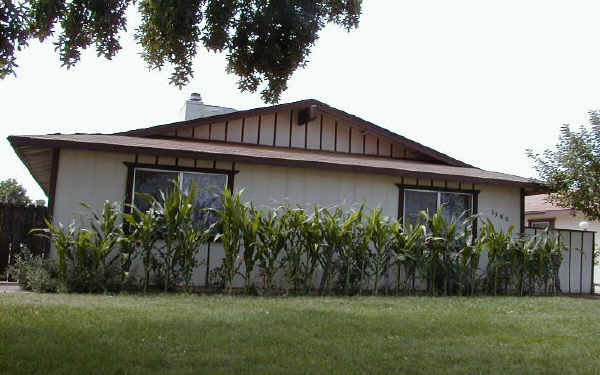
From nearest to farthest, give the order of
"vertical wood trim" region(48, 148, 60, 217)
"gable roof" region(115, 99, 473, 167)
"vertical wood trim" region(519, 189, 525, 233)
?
"vertical wood trim" region(48, 148, 60, 217) → "gable roof" region(115, 99, 473, 167) → "vertical wood trim" region(519, 189, 525, 233)

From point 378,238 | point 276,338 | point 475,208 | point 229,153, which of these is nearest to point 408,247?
point 378,238

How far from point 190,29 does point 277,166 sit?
17.0 ft

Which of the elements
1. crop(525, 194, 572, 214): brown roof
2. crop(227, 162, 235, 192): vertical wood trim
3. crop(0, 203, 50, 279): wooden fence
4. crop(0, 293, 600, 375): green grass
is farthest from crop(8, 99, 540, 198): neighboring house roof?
crop(525, 194, 572, 214): brown roof

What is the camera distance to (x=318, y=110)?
43.0 ft

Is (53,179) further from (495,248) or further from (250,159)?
(495,248)

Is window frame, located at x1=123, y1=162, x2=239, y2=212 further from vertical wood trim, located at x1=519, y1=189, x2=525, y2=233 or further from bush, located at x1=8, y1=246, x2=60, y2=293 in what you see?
vertical wood trim, located at x1=519, y1=189, x2=525, y2=233

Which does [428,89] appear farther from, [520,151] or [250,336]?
[250,336]

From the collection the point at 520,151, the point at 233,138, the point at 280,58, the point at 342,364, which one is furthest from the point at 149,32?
the point at 520,151

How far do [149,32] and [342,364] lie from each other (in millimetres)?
3991

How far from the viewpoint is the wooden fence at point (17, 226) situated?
10.8 meters

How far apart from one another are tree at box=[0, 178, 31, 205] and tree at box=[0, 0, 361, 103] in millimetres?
52735

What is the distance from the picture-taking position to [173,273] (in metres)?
9.28

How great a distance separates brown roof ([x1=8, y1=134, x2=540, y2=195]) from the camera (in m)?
9.52

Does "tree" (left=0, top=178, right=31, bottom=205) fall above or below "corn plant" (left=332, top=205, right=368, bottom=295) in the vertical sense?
above
